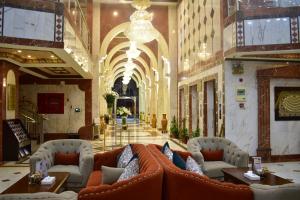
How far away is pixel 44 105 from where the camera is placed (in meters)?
13.3

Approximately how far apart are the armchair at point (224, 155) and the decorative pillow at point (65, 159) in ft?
6.43

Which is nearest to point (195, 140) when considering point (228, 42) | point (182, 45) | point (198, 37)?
point (228, 42)

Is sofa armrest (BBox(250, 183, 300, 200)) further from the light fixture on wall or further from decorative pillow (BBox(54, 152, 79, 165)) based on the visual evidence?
the light fixture on wall

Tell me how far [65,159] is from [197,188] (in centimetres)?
327

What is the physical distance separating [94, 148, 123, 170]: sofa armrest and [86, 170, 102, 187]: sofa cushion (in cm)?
17

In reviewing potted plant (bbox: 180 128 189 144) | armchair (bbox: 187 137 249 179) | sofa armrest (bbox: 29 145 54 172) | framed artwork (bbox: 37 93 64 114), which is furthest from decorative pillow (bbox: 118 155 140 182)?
framed artwork (bbox: 37 93 64 114)

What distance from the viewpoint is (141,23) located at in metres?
9.28

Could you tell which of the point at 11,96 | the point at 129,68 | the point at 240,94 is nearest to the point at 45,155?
the point at 11,96

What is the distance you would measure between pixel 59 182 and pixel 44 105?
9853 millimetres

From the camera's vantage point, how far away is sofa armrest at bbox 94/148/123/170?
495 centimetres

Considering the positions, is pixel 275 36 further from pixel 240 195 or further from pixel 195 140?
pixel 240 195

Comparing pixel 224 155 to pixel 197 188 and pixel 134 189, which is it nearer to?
pixel 197 188

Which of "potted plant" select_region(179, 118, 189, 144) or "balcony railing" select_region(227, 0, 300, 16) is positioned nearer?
"balcony railing" select_region(227, 0, 300, 16)

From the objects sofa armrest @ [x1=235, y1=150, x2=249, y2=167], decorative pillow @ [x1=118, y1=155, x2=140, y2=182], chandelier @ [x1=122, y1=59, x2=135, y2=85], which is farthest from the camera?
chandelier @ [x1=122, y1=59, x2=135, y2=85]
